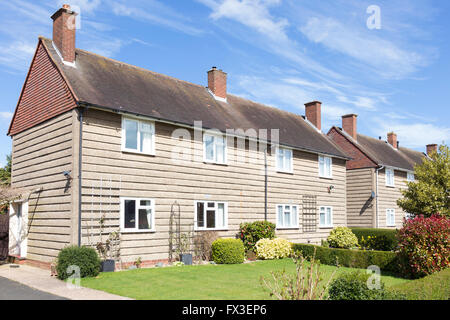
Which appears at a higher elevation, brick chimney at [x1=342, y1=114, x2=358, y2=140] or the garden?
brick chimney at [x1=342, y1=114, x2=358, y2=140]

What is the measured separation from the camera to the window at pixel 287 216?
23481 mm

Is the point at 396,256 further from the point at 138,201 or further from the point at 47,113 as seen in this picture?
the point at 47,113

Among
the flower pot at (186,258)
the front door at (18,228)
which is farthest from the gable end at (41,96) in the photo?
the flower pot at (186,258)

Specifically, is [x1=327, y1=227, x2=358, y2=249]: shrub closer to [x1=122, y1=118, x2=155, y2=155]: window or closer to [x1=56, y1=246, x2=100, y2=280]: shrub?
[x1=122, y1=118, x2=155, y2=155]: window

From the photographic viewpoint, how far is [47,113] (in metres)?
17.9

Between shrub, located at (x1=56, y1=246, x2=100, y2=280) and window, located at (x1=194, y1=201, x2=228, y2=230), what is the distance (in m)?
5.73

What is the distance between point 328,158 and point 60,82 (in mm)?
16902

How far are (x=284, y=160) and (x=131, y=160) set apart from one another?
32.4ft

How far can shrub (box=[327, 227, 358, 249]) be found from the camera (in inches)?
952

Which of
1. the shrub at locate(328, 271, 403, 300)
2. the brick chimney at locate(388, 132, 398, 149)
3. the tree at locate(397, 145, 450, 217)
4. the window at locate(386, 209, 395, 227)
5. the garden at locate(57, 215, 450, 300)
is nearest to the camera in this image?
the shrub at locate(328, 271, 403, 300)

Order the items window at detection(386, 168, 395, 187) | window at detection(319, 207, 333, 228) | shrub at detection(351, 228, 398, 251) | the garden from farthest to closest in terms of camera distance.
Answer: window at detection(386, 168, 395, 187) → window at detection(319, 207, 333, 228) → shrub at detection(351, 228, 398, 251) → the garden

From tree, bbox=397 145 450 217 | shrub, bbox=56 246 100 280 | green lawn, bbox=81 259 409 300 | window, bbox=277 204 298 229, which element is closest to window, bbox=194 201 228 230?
green lawn, bbox=81 259 409 300

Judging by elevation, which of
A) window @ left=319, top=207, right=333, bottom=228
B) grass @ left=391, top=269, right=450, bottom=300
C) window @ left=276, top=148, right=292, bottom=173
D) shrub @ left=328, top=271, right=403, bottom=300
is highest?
window @ left=276, top=148, right=292, bottom=173

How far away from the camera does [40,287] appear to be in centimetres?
1241
